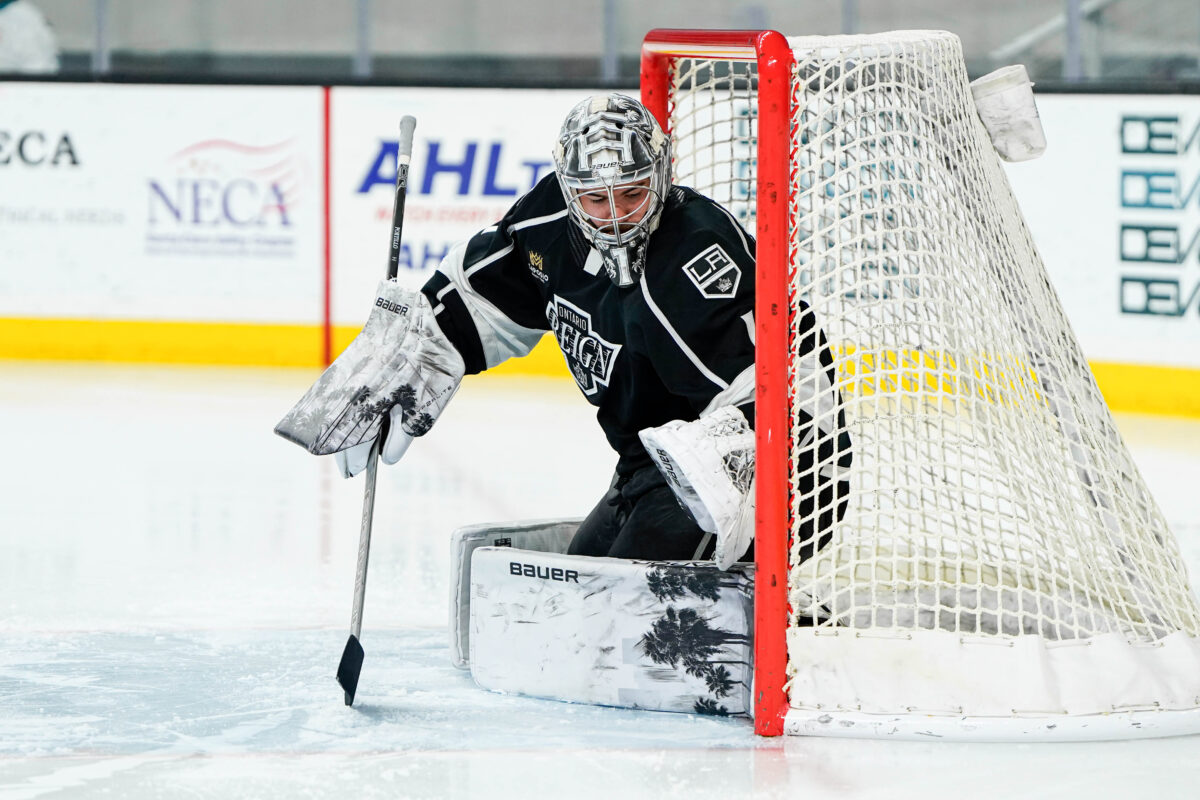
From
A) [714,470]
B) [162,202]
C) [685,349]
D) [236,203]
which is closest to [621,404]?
[685,349]

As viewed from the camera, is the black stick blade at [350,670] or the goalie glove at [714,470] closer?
the goalie glove at [714,470]

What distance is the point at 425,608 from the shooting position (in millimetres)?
3688

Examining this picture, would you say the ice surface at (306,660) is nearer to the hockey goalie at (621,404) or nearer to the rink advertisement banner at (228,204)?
the hockey goalie at (621,404)

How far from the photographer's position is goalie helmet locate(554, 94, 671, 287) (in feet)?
9.32

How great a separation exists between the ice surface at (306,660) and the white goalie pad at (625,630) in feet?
0.14

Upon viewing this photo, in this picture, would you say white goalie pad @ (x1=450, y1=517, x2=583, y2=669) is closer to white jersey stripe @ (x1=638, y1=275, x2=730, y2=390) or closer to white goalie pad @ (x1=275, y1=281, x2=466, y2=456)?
white goalie pad @ (x1=275, y1=281, x2=466, y2=456)

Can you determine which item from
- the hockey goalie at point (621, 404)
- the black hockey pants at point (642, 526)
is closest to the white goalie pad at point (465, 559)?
the hockey goalie at point (621, 404)

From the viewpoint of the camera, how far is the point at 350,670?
9.46 ft

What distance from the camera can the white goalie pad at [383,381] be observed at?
121 inches

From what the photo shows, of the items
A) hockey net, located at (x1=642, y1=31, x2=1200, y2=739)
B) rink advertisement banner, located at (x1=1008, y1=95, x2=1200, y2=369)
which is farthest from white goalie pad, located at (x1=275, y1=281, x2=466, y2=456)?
rink advertisement banner, located at (x1=1008, y1=95, x2=1200, y2=369)

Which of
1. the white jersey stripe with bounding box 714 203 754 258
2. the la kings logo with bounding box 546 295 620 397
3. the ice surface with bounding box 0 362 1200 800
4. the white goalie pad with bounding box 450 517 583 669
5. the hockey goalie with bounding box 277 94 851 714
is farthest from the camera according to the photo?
the white goalie pad with bounding box 450 517 583 669

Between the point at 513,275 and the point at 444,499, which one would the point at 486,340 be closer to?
the point at 513,275

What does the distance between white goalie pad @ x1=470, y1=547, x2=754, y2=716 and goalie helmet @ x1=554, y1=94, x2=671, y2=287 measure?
501 millimetres

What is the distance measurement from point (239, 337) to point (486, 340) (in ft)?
16.0
